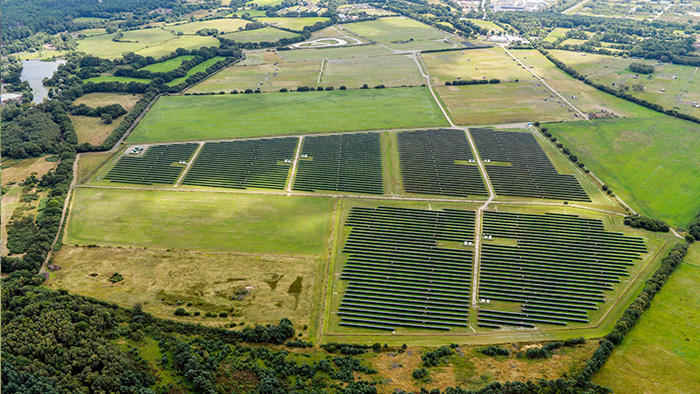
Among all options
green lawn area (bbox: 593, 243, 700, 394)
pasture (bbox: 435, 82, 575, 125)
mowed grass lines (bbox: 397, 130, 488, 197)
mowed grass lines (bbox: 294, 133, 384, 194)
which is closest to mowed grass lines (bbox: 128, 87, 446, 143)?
pasture (bbox: 435, 82, 575, 125)

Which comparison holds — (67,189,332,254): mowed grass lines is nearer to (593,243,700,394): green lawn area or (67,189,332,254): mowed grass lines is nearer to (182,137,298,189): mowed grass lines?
(182,137,298,189): mowed grass lines

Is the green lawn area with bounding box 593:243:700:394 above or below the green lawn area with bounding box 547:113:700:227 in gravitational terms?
below

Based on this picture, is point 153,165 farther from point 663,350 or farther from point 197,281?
point 663,350

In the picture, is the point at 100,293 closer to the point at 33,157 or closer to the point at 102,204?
the point at 102,204

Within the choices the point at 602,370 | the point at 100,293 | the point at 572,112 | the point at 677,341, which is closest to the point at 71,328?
the point at 100,293

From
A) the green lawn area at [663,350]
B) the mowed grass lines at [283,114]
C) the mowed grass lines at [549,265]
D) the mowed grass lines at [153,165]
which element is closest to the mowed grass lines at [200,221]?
the mowed grass lines at [153,165]

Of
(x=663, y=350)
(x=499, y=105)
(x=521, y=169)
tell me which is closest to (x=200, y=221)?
(x=521, y=169)
